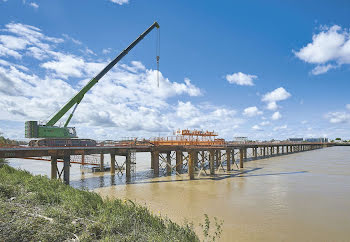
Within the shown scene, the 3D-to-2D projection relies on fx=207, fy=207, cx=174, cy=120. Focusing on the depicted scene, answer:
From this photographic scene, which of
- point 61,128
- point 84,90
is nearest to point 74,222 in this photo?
point 61,128

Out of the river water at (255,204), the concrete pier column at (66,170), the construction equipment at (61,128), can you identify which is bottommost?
the river water at (255,204)

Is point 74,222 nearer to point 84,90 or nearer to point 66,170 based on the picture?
point 66,170

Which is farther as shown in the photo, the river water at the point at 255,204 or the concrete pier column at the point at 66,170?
the concrete pier column at the point at 66,170

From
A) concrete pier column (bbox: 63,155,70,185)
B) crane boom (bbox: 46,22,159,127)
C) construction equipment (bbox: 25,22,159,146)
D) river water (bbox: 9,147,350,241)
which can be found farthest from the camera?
crane boom (bbox: 46,22,159,127)

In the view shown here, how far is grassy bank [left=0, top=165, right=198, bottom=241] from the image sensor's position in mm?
6547

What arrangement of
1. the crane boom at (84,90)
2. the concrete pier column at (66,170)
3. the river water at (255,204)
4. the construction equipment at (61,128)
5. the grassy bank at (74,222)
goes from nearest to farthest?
the grassy bank at (74,222)
the river water at (255,204)
the concrete pier column at (66,170)
the construction equipment at (61,128)
the crane boom at (84,90)

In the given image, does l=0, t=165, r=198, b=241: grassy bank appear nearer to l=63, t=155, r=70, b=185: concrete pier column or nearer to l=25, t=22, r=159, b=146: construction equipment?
l=63, t=155, r=70, b=185: concrete pier column

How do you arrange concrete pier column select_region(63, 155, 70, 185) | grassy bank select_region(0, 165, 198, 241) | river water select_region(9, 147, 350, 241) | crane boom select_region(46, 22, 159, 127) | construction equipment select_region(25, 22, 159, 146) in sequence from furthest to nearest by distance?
crane boom select_region(46, 22, 159, 127), construction equipment select_region(25, 22, 159, 146), concrete pier column select_region(63, 155, 70, 185), river water select_region(9, 147, 350, 241), grassy bank select_region(0, 165, 198, 241)

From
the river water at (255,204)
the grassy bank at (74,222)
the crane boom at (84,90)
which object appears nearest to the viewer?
the grassy bank at (74,222)

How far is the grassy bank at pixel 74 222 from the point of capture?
21.5 ft

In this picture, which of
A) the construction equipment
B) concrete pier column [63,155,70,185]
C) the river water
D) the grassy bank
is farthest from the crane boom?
the grassy bank

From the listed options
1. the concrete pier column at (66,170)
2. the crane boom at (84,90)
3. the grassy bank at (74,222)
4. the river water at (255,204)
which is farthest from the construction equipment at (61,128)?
the grassy bank at (74,222)

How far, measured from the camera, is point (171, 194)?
1911 cm

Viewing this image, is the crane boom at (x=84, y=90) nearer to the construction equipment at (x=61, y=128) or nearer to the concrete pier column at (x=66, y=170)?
the construction equipment at (x=61, y=128)
